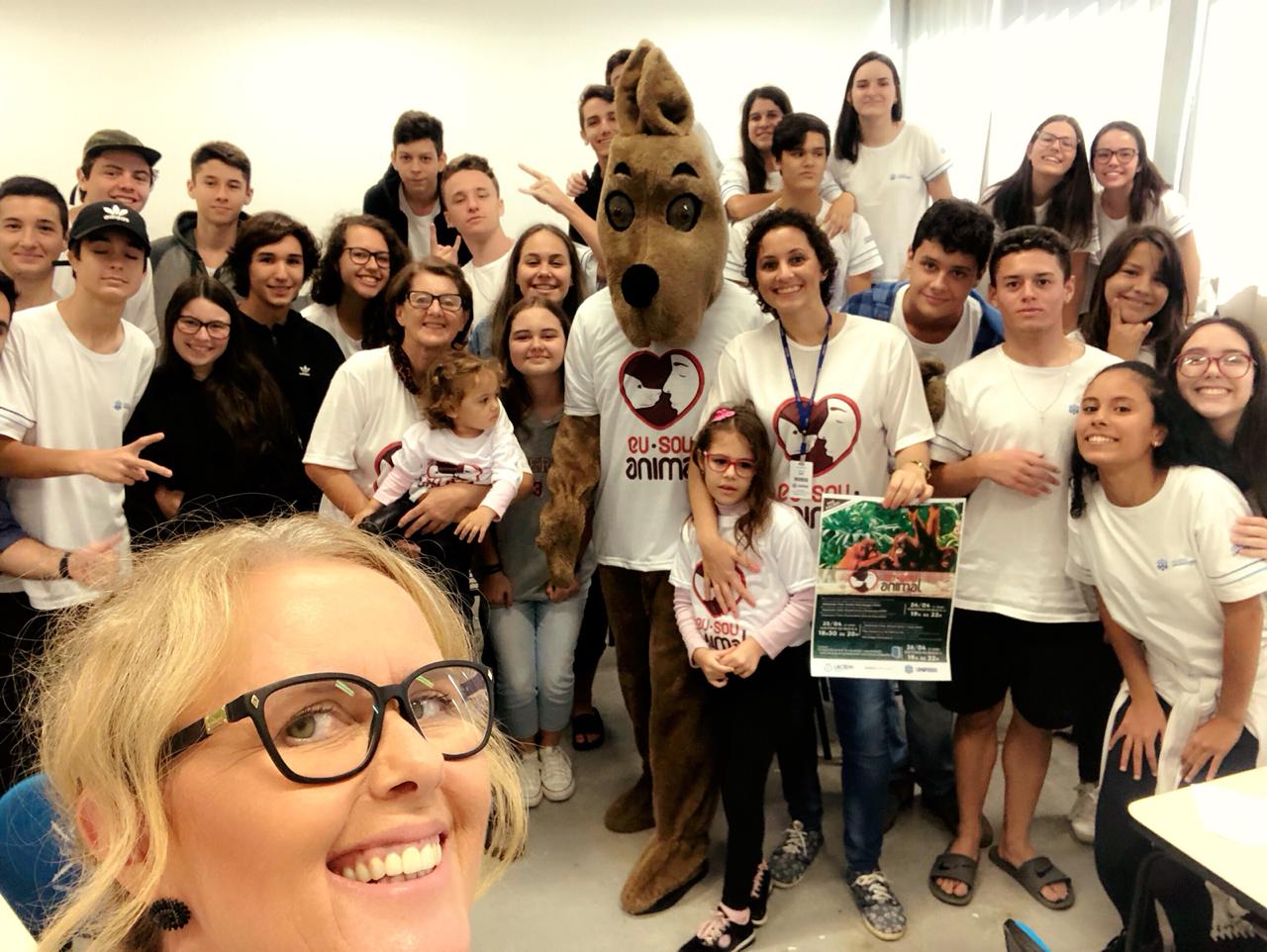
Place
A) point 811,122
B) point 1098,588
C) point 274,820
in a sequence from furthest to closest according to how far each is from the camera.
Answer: point 811,122 < point 1098,588 < point 274,820

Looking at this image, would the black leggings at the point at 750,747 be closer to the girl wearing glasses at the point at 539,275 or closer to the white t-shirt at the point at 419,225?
the girl wearing glasses at the point at 539,275

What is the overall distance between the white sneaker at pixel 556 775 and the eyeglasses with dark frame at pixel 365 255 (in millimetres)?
1604

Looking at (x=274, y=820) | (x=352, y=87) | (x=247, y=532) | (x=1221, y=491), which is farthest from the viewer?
(x=352, y=87)

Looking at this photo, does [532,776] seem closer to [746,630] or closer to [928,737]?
[746,630]

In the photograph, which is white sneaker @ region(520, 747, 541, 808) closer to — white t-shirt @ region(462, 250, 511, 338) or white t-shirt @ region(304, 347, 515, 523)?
white t-shirt @ region(304, 347, 515, 523)

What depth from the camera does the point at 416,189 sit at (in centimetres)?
363

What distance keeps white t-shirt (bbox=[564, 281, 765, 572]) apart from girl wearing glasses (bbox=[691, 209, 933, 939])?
0.12 meters

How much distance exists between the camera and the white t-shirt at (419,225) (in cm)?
371

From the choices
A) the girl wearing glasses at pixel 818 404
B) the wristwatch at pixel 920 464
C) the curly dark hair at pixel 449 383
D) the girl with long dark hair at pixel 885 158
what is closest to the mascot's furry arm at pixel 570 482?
the curly dark hair at pixel 449 383

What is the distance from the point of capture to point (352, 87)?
5340 mm

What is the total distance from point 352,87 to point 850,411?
4.50 meters

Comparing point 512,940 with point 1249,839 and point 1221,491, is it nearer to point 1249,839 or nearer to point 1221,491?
point 1249,839

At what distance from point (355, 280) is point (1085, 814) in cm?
265

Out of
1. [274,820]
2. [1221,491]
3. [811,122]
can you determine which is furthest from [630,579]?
[274,820]
